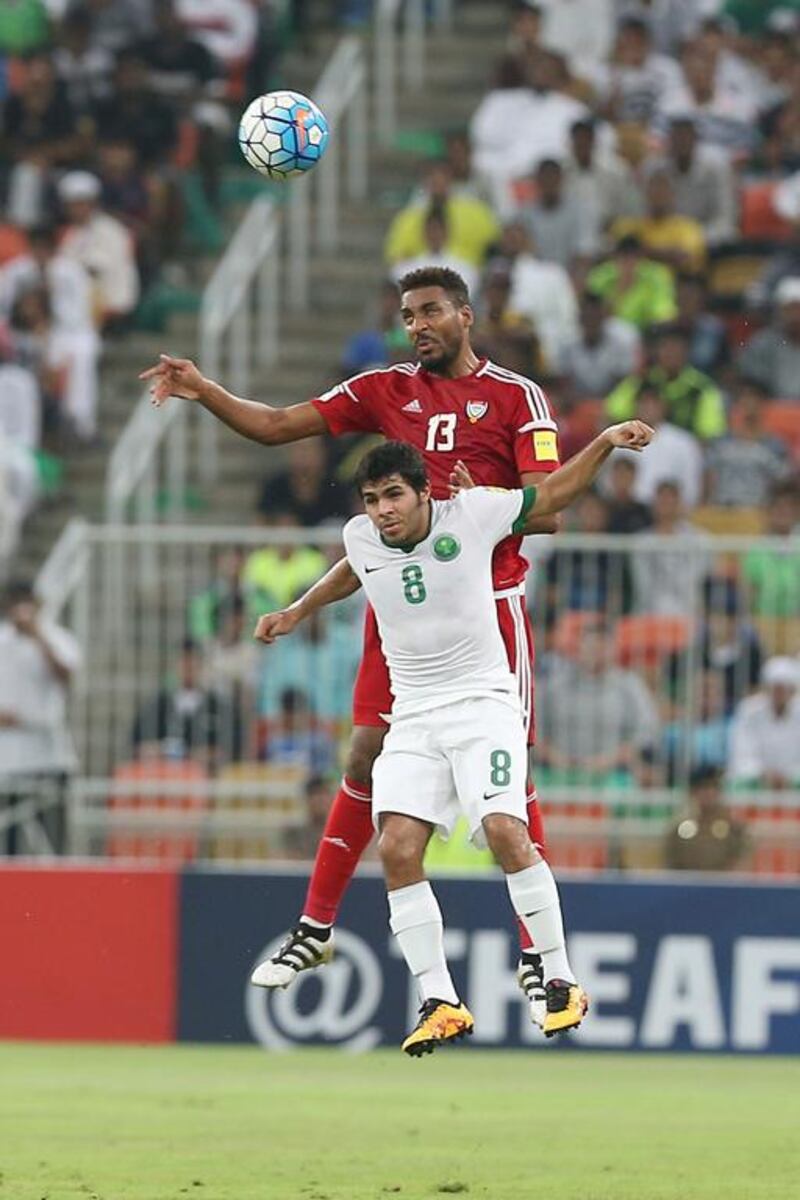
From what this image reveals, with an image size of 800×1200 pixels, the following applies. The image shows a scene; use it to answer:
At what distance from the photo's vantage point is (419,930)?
12.3 metres

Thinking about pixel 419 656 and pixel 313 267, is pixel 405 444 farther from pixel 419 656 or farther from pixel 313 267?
pixel 313 267

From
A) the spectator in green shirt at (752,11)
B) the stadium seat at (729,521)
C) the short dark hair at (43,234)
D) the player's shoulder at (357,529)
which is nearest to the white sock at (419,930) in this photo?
the player's shoulder at (357,529)

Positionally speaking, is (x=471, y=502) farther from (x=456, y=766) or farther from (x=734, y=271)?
(x=734, y=271)

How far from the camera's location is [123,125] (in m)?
25.7

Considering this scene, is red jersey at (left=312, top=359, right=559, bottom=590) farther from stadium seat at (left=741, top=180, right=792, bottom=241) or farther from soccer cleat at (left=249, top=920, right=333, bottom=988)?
stadium seat at (left=741, top=180, right=792, bottom=241)

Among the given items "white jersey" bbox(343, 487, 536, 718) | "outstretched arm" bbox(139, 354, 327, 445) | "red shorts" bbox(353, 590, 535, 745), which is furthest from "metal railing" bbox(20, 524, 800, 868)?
"white jersey" bbox(343, 487, 536, 718)

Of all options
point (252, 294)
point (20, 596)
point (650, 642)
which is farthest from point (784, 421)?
point (20, 596)

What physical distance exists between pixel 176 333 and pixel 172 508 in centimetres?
268

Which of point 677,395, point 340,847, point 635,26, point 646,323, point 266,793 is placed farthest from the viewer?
point 635,26

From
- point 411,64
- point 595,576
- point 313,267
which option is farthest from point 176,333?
point 595,576

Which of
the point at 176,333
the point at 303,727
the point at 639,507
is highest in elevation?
the point at 176,333

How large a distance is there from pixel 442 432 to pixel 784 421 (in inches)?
369

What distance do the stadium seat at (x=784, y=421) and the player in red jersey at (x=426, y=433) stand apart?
29.5 feet

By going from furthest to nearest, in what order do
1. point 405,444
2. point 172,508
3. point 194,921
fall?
point 172,508 → point 194,921 → point 405,444
